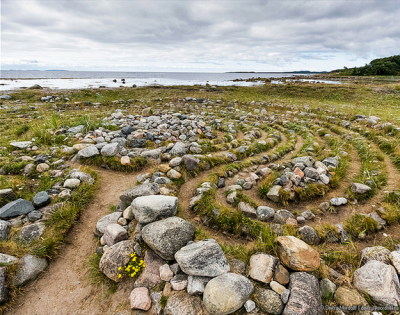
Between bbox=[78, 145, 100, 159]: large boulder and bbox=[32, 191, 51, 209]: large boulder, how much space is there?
2813 mm

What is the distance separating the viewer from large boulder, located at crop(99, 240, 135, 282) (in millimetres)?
4145

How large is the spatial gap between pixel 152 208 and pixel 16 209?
3725 mm

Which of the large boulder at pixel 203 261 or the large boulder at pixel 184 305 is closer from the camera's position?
the large boulder at pixel 184 305

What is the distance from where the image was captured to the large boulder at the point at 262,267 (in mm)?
3775

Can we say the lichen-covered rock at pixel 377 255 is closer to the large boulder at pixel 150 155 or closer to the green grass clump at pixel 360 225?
the green grass clump at pixel 360 225

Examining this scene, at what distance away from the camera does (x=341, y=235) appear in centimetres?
530

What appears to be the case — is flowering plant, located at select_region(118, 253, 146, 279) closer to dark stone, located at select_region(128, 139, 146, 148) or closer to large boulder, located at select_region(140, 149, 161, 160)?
large boulder, located at select_region(140, 149, 161, 160)

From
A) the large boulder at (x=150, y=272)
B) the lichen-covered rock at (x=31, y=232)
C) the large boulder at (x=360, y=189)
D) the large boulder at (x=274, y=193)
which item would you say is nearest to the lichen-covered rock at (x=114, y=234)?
the large boulder at (x=150, y=272)

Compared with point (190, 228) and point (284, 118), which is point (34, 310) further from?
point (284, 118)

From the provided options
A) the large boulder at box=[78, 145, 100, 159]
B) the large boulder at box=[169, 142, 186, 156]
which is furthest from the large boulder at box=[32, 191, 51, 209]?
the large boulder at box=[169, 142, 186, 156]

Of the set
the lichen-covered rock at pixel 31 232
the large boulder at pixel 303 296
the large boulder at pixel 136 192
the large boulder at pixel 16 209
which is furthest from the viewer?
the large boulder at pixel 136 192

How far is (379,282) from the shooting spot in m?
3.43

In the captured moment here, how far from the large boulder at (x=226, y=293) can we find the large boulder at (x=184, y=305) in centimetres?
15

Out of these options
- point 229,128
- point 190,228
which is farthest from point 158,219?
point 229,128
